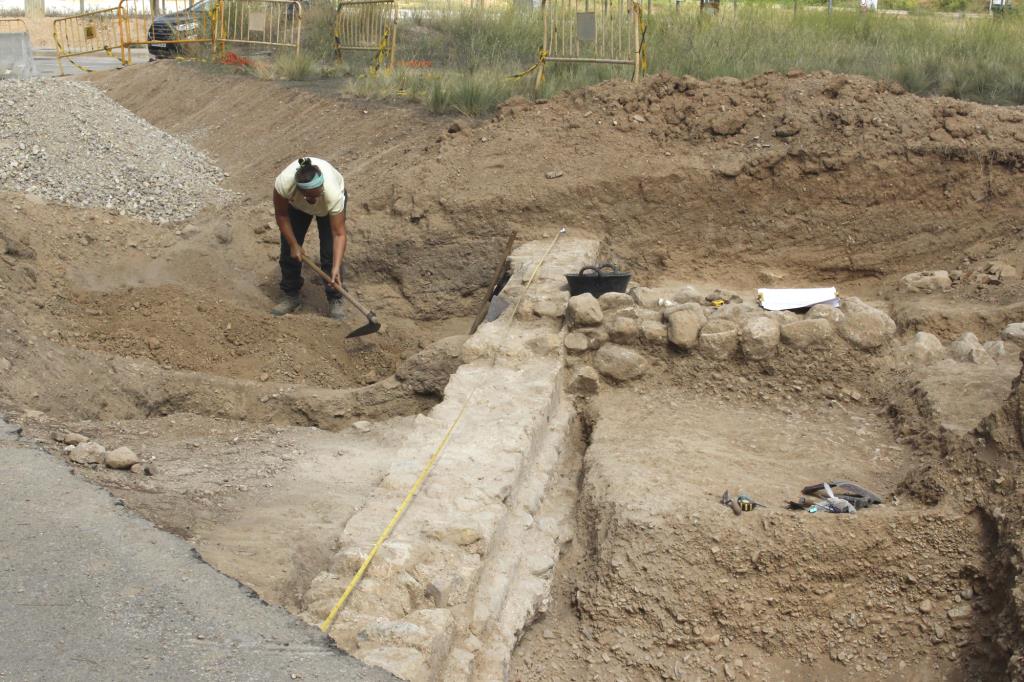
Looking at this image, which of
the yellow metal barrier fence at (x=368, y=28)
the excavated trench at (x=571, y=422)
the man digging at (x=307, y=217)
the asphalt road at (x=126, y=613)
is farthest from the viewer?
the yellow metal barrier fence at (x=368, y=28)

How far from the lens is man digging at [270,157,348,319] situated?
→ 782cm

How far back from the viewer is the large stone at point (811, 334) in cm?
620

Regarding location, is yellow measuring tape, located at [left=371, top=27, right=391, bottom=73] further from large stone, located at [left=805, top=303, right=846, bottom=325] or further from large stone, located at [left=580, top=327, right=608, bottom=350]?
large stone, located at [left=805, top=303, right=846, bottom=325]

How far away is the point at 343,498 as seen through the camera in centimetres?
490

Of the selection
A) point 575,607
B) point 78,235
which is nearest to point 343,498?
point 575,607

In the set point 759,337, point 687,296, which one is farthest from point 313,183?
point 759,337

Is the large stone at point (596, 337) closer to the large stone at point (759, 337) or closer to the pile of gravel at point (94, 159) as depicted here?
the large stone at point (759, 337)

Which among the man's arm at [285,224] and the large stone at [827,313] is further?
the man's arm at [285,224]

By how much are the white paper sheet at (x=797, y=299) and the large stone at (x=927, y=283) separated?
1314 millimetres

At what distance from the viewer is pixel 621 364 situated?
21.1 feet

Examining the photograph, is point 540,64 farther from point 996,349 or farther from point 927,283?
point 996,349

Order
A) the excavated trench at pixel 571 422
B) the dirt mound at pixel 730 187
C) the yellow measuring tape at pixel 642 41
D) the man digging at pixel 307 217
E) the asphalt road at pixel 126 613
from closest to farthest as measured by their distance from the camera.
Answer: the asphalt road at pixel 126 613 < the excavated trench at pixel 571 422 < the man digging at pixel 307 217 < the dirt mound at pixel 730 187 < the yellow measuring tape at pixel 642 41

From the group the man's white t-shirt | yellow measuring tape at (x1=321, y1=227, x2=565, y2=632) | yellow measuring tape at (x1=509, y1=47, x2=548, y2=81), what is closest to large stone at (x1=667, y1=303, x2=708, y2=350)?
yellow measuring tape at (x1=321, y1=227, x2=565, y2=632)

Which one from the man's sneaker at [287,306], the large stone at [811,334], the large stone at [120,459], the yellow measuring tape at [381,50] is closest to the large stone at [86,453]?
the large stone at [120,459]
